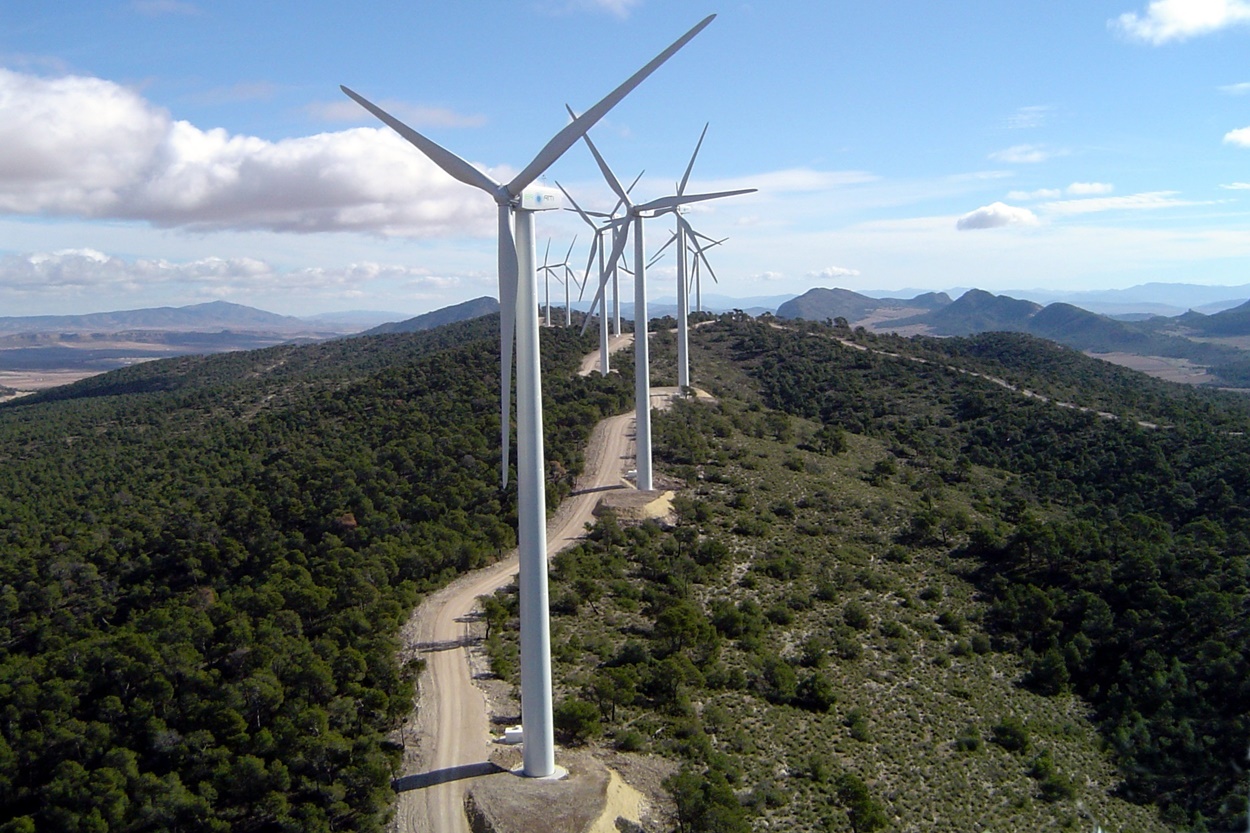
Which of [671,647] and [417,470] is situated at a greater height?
[417,470]

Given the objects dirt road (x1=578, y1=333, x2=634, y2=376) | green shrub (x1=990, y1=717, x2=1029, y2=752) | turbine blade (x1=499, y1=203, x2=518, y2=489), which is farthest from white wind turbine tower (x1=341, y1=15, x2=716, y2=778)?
dirt road (x1=578, y1=333, x2=634, y2=376)

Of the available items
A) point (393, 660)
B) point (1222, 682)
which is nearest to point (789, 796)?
point (393, 660)

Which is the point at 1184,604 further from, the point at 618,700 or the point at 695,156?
the point at 695,156

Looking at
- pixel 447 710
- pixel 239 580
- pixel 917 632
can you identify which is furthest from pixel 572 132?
pixel 239 580

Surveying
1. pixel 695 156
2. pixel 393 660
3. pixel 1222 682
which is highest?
pixel 695 156

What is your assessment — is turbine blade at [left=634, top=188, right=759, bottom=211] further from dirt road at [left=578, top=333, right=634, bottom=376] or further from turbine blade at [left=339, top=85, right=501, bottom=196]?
dirt road at [left=578, top=333, right=634, bottom=376]

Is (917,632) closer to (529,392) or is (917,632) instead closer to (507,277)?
(529,392)

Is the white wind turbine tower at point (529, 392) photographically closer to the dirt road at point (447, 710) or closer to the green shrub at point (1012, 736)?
the dirt road at point (447, 710)
